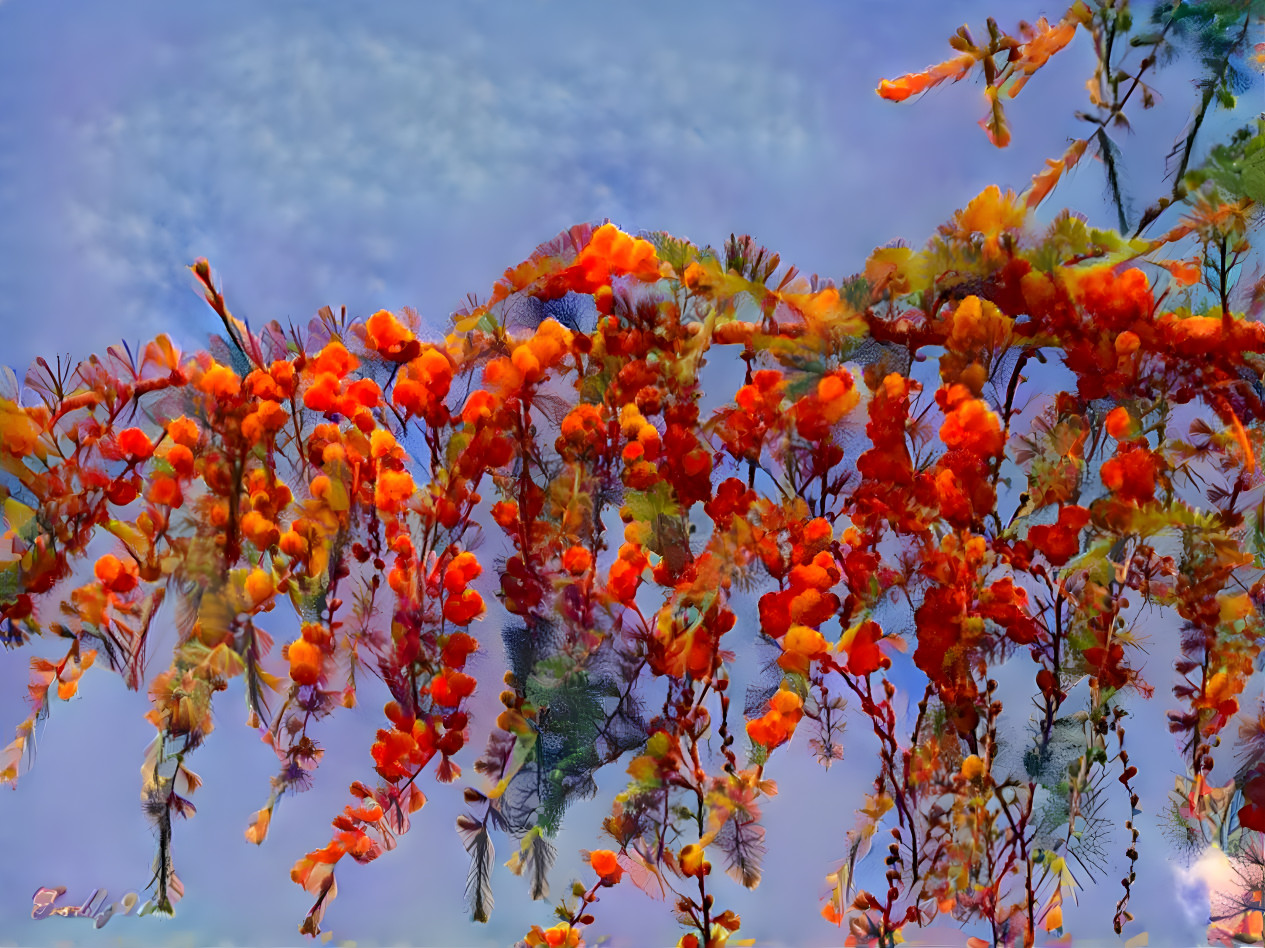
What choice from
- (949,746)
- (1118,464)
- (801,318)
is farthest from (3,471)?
(1118,464)

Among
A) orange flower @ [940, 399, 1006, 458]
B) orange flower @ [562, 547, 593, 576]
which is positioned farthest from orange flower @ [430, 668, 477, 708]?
orange flower @ [940, 399, 1006, 458]

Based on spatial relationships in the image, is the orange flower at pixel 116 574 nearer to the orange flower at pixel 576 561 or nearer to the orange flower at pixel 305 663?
the orange flower at pixel 305 663

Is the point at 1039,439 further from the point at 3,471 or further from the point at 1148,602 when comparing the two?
the point at 3,471

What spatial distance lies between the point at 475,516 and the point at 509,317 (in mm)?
277

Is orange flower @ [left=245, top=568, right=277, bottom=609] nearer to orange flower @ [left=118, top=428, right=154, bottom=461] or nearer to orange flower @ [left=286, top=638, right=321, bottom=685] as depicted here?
orange flower @ [left=286, top=638, right=321, bottom=685]

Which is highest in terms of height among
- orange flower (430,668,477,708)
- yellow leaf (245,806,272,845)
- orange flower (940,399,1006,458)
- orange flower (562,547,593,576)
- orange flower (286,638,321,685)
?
orange flower (940,399,1006,458)

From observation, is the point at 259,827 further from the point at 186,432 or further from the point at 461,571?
the point at 186,432

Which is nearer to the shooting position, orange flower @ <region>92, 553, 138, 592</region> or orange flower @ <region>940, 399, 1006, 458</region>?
orange flower @ <region>940, 399, 1006, 458</region>

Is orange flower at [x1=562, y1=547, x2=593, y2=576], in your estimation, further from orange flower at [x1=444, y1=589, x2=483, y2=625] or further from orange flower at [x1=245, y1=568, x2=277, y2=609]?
orange flower at [x1=245, y1=568, x2=277, y2=609]

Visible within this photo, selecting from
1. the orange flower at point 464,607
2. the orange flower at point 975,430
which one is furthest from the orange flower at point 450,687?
the orange flower at point 975,430

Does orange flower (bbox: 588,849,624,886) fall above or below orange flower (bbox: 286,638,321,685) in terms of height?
below
